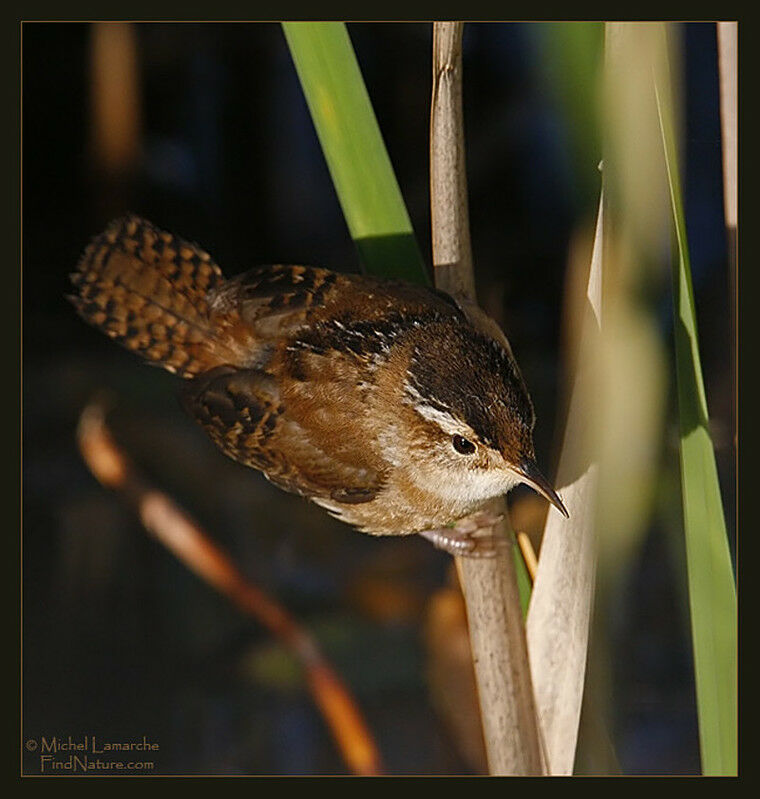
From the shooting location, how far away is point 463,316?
2.28 meters

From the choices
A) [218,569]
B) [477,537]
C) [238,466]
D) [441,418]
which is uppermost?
[441,418]

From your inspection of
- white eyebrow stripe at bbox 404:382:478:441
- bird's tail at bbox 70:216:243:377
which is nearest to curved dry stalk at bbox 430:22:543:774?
white eyebrow stripe at bbox 404:382:478:441

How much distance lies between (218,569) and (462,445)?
0.83 metres

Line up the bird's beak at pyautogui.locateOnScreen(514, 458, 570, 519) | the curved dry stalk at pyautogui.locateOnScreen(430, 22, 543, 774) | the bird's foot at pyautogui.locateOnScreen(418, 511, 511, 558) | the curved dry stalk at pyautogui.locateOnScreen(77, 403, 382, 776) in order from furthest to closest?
the curved dry stalk at pyautogui.locateOnScreen(77, 403, 382, 776), the bird's foot at pyautogui.locateOnScreen(418, 511, 511, 558), the curved dry stalk at pyautogui.locateOnScreen(430, 22, 543, 774), the bird's beak at pyautogui.locateOnScreen(514, 458, 570, 519)

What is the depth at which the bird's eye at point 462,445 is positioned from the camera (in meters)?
2.06

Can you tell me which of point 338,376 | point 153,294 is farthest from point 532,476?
point 153,294

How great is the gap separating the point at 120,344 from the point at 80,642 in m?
0.74

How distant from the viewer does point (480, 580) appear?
2.31 metres

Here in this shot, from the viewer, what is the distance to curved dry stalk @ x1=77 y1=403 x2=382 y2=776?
2559mm

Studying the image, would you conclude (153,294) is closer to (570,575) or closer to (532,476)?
(532,476)

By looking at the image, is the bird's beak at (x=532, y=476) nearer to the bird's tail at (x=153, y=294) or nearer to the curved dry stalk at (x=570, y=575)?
the curved dry stalk at (x=570, y=575)

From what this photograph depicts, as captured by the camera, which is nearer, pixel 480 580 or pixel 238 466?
pixel 480 580

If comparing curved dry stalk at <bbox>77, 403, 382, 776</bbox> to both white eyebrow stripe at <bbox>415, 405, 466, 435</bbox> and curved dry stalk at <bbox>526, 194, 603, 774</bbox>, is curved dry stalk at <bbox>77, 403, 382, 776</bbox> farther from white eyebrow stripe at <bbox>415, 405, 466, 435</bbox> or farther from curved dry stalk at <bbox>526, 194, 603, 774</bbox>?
white eyebrow stripe at <bbox>415, 405, 466, 435</bbox>

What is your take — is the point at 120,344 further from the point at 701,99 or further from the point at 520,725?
the point at 701,99
